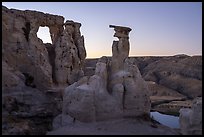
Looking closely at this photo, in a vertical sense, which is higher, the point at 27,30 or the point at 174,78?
the point at 27,30

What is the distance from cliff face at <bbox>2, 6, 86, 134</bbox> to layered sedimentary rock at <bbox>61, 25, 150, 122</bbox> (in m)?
2.23

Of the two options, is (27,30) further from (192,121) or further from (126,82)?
(192,121)

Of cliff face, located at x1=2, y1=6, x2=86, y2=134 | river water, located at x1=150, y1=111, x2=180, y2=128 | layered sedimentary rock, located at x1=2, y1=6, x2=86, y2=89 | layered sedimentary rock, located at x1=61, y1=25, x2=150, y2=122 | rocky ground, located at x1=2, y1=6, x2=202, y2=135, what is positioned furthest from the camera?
river water, located at x1=150, y1=111, x2=180, y2=128

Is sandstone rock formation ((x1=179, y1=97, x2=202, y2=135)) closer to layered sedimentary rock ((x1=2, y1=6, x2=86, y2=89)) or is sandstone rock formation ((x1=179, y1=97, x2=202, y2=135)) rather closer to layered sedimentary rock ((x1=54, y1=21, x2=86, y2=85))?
layered sedimentary rock ((x1=2, y1=6, x2=86, y2=89))

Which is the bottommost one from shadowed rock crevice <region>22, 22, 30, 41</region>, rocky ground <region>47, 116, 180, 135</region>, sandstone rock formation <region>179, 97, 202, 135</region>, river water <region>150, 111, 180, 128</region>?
river water <region>150, 111, 180, 128</region>

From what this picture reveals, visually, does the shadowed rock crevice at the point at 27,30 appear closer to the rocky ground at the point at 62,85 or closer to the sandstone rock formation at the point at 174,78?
the rocky ground at the point at 62,85

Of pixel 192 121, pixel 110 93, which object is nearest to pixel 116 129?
pixel 110 93

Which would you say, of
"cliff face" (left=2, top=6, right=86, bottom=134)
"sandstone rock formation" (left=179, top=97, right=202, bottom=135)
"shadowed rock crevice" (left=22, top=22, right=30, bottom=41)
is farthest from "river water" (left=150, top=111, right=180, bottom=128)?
"sandstone rock formation" (left=179, top=97, right=202, bottom=135)

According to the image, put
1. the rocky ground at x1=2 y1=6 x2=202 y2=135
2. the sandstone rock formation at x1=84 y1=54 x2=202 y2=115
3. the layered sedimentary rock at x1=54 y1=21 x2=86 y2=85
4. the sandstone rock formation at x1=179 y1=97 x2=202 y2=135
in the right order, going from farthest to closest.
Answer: the sandstone rock formation at x1=84 y1=54 x2=202 y2=115 < the layered sedimentary rock at x1=54 y1=21 x2=86 y2=85 < the rocky ground at x1=2 y1=6 x2=202 y2=135 < the sandstone rock formation at x1=179 y1=97 x2=202 y2=135

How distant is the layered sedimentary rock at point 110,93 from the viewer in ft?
66.7

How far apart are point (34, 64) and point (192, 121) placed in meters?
14.2

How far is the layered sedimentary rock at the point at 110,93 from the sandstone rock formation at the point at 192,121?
17.6ft

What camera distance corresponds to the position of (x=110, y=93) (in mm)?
21688

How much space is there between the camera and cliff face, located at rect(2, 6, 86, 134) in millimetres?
21719
